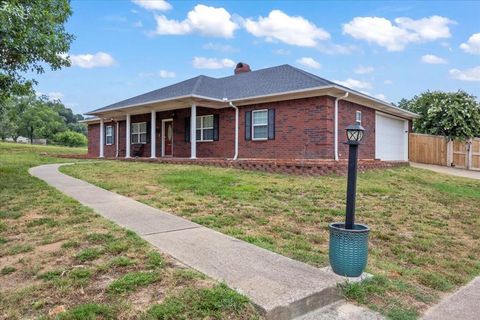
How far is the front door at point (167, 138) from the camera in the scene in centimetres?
1909

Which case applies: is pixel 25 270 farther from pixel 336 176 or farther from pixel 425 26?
pixel 425 26

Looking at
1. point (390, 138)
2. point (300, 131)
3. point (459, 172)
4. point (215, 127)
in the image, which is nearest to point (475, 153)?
point (459, 172)

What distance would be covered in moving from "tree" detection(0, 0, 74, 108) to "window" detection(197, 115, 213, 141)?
25.2ft

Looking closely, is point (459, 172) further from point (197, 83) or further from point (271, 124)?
point (197, 83)

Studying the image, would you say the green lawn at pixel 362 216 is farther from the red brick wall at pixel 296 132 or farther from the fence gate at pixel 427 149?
the fence gate at pixel 427 149

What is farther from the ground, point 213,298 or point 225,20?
point 225,20

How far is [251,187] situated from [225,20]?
14.2 metres

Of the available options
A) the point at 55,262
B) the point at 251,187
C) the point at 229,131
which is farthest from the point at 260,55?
the point at 55,262

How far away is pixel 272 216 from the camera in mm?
6559

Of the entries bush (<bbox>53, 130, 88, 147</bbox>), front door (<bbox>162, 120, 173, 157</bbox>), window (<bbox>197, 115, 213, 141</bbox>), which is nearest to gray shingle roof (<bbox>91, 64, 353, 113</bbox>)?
window (<bbox>197, 115, 213, 141</bbox>)

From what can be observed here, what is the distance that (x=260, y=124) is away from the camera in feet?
50.0

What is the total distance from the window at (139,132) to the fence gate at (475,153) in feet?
Answer: 57.5

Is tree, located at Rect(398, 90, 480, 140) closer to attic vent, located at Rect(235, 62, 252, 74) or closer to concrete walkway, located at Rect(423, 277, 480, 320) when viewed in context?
attic vent, located at Rect(235, 62, 252, 74)

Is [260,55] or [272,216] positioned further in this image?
[260,55]
